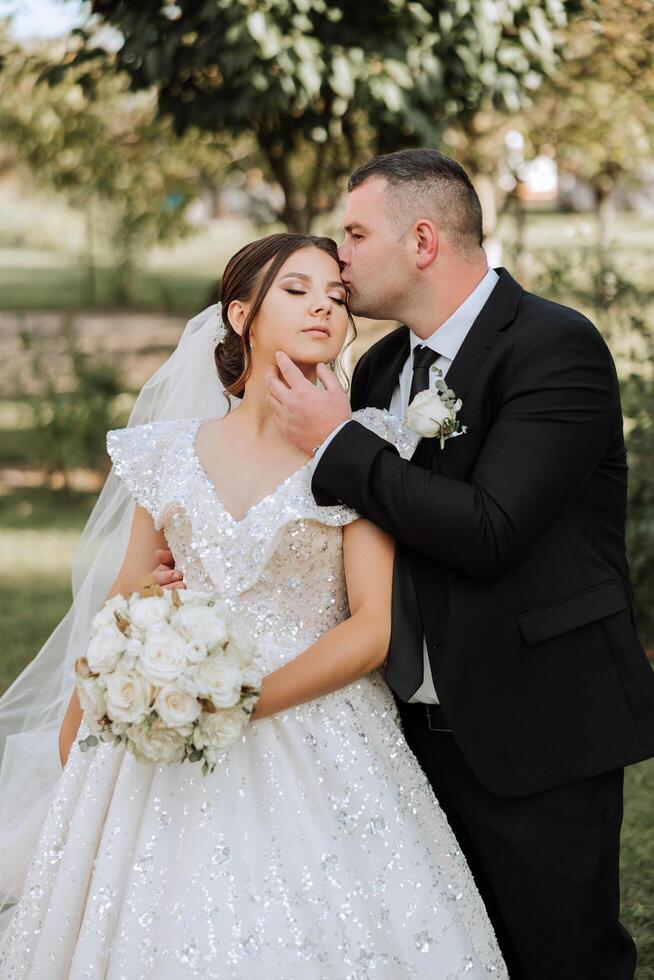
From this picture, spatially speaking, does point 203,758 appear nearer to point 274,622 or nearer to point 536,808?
point 274,622

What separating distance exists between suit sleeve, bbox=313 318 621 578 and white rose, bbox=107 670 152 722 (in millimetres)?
618

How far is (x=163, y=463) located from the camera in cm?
299

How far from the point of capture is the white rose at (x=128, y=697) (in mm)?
2340

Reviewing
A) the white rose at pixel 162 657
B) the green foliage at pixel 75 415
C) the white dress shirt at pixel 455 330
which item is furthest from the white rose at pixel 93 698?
the green foliage at pixel 75 415

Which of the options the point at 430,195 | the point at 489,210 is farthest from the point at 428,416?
the point at 489,210

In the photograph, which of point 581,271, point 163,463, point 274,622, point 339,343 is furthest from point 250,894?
point 581,271

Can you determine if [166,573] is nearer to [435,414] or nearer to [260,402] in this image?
[260,402]

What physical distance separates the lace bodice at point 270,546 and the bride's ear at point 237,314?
13.0 inches

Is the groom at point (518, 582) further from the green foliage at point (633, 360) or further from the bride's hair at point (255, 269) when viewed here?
the green foliage at point (633, 360)

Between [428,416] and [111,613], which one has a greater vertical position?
[428,416]

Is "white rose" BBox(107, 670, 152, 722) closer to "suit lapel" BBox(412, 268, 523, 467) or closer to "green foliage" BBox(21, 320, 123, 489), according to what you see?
"suit lapel" BBox(412, 268, 523, 467)

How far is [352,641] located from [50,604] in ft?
17.6

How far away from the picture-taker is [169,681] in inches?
91.7

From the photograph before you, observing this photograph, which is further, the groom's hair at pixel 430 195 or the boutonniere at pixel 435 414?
the groom's hair at pixel 430 195
